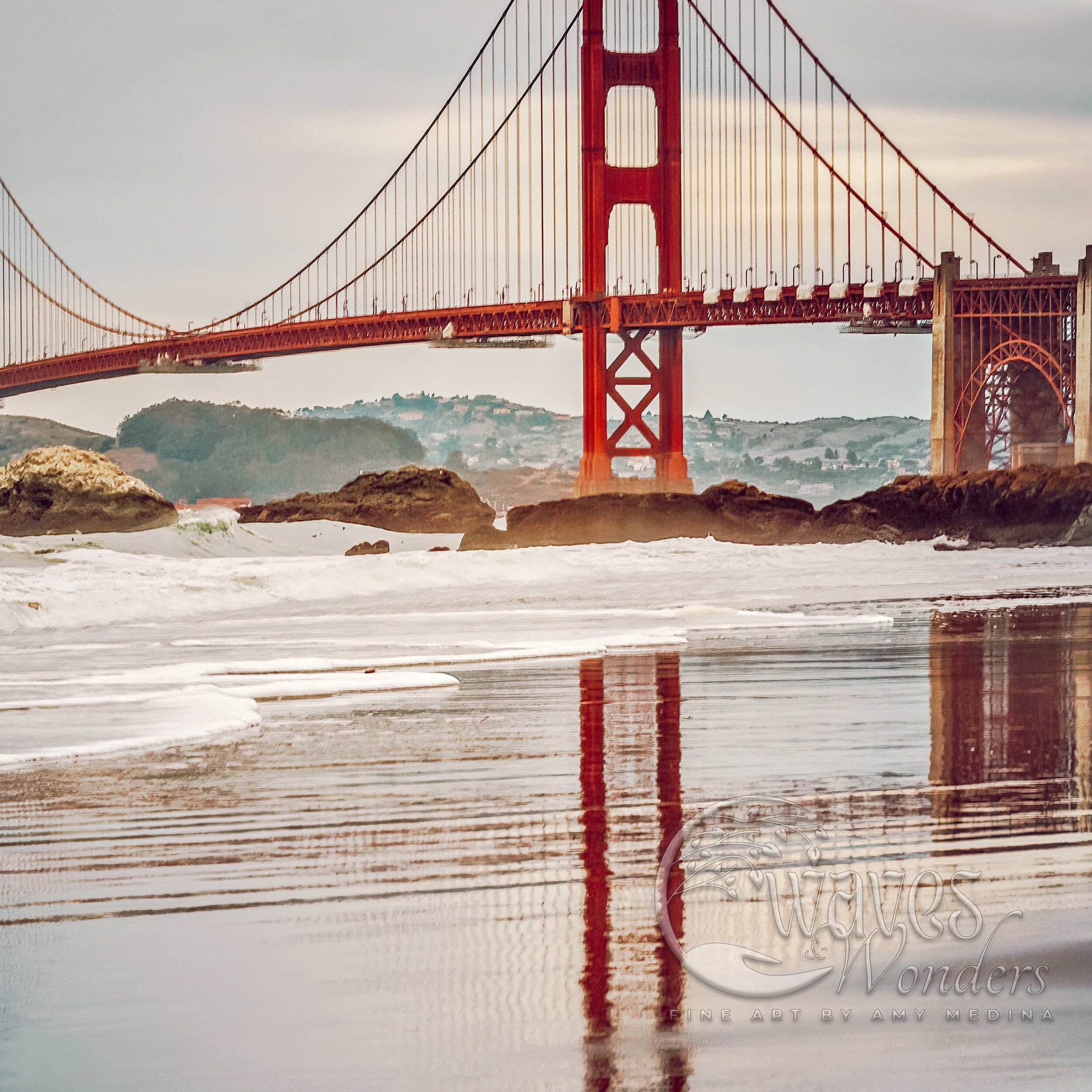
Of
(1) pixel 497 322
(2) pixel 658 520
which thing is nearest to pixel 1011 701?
(2) pixel 658 520

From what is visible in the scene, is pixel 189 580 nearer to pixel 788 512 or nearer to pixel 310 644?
pixel 310 644

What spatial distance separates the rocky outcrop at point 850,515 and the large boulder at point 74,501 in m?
6.09

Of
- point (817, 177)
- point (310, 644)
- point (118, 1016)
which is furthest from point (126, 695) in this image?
point (817, 177)

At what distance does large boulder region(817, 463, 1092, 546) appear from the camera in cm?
2775

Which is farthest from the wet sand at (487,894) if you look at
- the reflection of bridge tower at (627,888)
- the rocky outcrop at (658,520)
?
the rocky outcrop at (658,520)

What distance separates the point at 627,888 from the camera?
329 centimetres

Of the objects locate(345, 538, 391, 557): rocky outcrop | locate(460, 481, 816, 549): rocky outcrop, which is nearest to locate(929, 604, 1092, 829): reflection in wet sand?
locate(345, 538, 391, 557): rocky outcrop

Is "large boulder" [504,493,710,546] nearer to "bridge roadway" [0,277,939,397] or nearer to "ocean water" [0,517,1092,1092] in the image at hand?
"bridge roadway" [0,277,939,397]

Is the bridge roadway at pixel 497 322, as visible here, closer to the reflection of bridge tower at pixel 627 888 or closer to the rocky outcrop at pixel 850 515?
the rocky outcrop at pixel 850 515

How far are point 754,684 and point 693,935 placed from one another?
13.9 feet

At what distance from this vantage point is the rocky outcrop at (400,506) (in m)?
35.8

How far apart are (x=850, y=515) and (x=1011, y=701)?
77.7ft

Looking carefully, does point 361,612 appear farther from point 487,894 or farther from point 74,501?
point 74,501

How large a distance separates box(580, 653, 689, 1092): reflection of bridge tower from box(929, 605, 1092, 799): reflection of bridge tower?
0.91 meters
